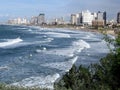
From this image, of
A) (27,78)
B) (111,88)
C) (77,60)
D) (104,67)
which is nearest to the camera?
(111,88)

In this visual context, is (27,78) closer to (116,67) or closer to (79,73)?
(79,73)

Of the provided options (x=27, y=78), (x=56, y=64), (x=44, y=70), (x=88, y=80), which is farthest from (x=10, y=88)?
(x=56, y=64)

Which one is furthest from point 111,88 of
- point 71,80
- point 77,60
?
point 77,60

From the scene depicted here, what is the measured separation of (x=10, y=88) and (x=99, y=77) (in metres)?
7.10

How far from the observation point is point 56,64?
1528 inches

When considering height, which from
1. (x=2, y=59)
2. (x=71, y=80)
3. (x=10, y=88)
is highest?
(x=10, y=88)

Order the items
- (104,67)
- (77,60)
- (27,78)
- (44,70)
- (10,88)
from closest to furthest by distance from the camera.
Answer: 1. (10,88)
2. (104,67)
3. (27,78)
4. (44,70)
5. (77,60)

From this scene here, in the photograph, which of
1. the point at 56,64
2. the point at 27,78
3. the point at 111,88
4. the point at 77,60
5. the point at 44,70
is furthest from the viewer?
the point at 77,60

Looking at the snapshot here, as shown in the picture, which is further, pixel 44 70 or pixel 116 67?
pixel 44 70

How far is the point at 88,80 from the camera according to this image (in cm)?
1700

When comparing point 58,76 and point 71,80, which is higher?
point 71,80

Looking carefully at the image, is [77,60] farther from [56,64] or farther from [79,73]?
[79,73]

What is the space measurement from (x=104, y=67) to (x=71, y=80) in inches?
62.9

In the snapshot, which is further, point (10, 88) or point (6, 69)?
point (6, 69)
